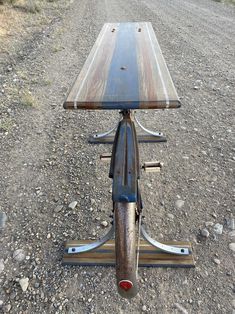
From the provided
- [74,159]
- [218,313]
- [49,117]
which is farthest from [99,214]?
[49,117]

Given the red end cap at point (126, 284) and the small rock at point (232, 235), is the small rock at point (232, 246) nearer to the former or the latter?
the small rock at point (232, 235)

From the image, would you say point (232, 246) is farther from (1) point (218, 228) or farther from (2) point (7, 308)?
(2) point (7, 308)

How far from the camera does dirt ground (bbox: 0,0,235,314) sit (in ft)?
6.50

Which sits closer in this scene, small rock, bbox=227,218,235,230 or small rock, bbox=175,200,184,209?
small rock, bbox=227,218,235,230

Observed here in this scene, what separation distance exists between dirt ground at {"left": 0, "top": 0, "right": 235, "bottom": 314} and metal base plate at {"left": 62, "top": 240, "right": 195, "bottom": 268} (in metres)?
0.05

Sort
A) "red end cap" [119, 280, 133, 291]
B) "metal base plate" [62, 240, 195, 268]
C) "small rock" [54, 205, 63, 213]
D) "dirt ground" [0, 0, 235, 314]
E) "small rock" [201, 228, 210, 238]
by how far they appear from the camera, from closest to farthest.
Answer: "red end cap" [119, 280, 133, 291] < "dirt ground" [0, 0, 235, 314] < "metal base plate" [62, 240, 195, 268] < "small rock" [201, 228, 210, 238] < "small rock" [54, 205, 63, 213]

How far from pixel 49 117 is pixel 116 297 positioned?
8.83ft

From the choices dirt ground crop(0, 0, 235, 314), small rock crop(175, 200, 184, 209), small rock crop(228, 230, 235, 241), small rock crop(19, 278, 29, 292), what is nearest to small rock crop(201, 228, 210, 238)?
dirt ground crop(0, 0, 235, 314)

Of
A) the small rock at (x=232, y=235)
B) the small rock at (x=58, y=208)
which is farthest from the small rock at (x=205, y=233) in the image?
the small rock at (x=58, y=208)

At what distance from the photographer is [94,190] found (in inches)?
110

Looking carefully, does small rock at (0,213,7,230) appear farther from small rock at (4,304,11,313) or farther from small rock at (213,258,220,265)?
small rock at (213,258,220,265)

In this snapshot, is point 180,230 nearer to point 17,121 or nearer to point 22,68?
point 17,121

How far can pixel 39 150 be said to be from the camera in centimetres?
337

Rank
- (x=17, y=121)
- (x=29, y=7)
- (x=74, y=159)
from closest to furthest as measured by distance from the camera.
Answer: (x=74, y=159) < (x=17, y=121) < (x=29, y=7)
